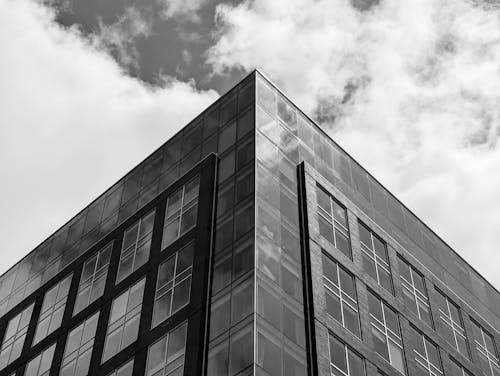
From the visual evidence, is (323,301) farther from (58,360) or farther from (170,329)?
(58,360)

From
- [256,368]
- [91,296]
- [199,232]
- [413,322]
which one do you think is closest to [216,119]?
[199,232]

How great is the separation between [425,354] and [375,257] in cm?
599

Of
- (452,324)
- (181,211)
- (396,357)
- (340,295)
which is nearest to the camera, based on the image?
(340,295)

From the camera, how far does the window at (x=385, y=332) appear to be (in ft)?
145

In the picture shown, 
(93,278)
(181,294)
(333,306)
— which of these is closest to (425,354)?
(333,306)

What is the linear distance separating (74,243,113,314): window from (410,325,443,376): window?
17.6 metres

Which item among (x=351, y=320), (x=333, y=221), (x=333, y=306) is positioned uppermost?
(x=333, y=221)

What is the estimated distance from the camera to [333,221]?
1884 inches

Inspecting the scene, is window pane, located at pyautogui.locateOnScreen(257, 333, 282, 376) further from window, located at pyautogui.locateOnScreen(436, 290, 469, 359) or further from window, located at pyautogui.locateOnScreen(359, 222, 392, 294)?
window, located at pyautogui.locateOnScreen(436, 290, 469, 359)

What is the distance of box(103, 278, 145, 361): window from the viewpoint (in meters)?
44.6

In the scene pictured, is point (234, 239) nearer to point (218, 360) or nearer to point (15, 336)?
point (218, 360)

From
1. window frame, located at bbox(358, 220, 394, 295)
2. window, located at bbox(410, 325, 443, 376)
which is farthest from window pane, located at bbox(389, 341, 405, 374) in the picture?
window frame, located at bbox(358, 220, 394, 295)

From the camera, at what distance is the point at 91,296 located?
5059cm

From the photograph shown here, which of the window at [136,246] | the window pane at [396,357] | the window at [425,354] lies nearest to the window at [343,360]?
the window pane at [396,357]
